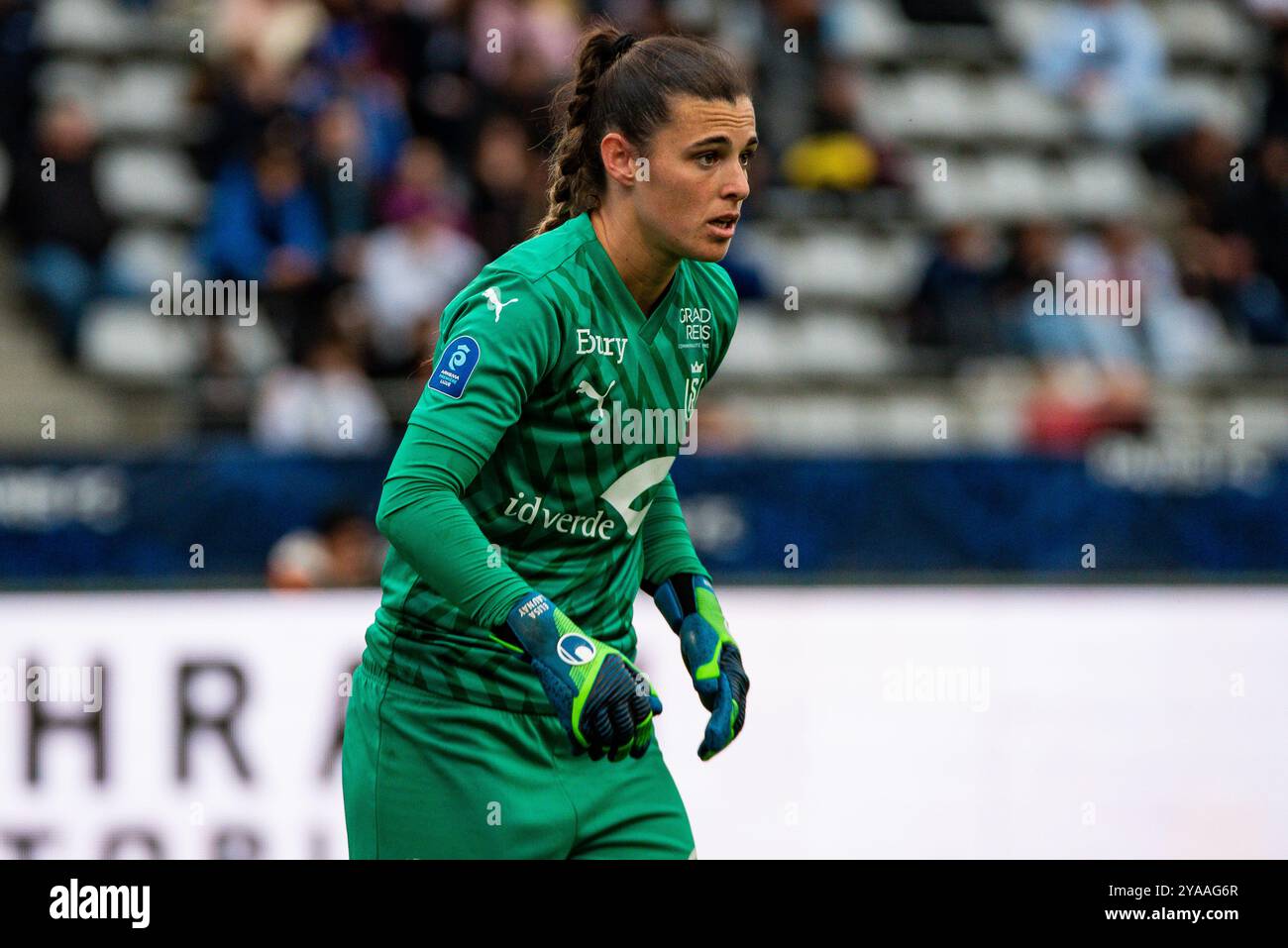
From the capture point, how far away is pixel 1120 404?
890 centimetres

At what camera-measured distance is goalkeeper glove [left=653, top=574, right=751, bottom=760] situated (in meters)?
3.60

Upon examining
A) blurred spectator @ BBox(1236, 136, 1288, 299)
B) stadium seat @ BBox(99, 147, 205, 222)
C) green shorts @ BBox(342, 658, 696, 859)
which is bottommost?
green shorts @ BBox(342, 658, 696, 859)

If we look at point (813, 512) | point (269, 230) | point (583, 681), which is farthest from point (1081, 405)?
point (583, 681)

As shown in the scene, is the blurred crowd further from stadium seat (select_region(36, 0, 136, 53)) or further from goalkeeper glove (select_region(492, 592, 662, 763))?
goalkeeper glove (select_region(492, 592, 662, 763))

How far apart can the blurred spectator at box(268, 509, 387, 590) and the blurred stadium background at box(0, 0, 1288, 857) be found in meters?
0.02

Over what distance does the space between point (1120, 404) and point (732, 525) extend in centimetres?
196

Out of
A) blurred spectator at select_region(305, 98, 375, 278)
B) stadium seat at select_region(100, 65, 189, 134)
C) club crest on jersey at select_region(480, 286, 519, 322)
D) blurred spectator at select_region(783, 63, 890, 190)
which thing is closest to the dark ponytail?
club crest on jersey at select_region(480, 286, 519, 322)

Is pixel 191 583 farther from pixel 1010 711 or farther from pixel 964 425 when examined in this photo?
pixel 964 425

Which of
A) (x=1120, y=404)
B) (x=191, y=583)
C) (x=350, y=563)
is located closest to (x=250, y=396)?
(x=350, y=563)

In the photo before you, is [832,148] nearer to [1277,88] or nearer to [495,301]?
Answer: [1277,88]

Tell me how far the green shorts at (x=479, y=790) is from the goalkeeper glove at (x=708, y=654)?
212 mm

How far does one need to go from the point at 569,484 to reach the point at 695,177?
597mm

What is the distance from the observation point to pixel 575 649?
10.7ft
